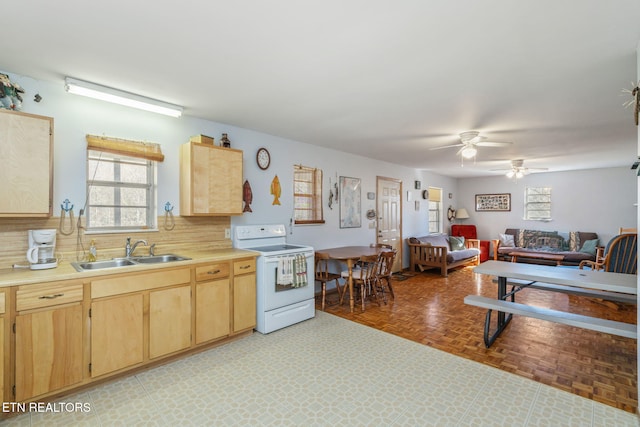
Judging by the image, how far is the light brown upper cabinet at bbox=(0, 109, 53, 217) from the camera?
2.16 m

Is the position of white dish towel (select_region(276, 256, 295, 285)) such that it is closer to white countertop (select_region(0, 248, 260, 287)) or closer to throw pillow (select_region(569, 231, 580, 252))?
white countertop (select_region(0, 248, 260, 287))

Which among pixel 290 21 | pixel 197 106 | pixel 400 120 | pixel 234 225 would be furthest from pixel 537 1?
pixel 234 225

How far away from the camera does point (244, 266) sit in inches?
128

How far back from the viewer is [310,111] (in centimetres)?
321

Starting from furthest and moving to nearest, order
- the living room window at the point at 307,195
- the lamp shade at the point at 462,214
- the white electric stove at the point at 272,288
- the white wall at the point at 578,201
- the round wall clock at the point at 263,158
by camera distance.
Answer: the lamp shade at the point at 462,214, the white wall at the point at 578,201, the living room window at the point at 307,195, the round wall clock at the point at 263,158, the white electric stove at the point at 272,288

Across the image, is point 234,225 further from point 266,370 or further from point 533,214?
point 533,214

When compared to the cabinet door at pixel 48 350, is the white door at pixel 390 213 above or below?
above

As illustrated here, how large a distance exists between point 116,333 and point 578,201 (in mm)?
9286

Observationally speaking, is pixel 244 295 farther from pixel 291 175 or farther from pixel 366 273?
pixel 291 175

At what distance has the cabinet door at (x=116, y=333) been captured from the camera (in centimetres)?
228

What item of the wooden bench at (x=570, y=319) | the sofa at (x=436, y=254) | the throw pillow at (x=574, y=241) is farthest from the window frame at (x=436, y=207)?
the wooden bench at (x=570, y=319)

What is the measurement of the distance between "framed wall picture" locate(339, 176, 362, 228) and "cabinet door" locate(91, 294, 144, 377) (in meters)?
3.38

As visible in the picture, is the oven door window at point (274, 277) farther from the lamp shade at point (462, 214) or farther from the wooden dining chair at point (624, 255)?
the lamp shade at point (462, 214)

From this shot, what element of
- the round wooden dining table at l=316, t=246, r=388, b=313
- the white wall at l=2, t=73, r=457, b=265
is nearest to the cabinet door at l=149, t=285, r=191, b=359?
the white wall at l=2, t=73, r=457, b=265
